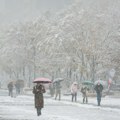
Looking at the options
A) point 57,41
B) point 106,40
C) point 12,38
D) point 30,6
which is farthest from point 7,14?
point 106,40

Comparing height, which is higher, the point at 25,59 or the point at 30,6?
the point at 30,6

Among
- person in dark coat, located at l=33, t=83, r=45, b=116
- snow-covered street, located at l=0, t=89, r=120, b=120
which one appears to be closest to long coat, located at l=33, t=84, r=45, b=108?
person in dark coat, located at l=33, t=83, r=45, b=116

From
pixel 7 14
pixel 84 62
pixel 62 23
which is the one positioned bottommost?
pixel 84 62

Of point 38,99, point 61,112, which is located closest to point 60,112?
point 61,112

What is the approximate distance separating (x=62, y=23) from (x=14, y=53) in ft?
66.4

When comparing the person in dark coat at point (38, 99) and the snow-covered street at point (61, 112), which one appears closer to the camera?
the snow-covered street at point (61, 112)

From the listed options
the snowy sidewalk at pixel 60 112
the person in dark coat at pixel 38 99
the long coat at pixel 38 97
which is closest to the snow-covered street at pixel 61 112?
the snowy sidewalk at pixel 60 112

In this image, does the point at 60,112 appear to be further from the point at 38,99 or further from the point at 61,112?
the point at 38,99

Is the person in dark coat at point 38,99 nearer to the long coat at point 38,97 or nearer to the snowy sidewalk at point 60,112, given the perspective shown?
the long coat at point 38,97

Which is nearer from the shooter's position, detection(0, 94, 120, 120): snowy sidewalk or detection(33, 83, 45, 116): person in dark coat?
detection(0, 94, 120, 120): snowy sidewalk

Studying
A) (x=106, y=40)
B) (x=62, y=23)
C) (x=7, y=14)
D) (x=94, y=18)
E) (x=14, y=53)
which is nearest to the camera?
(x=106, y=40)

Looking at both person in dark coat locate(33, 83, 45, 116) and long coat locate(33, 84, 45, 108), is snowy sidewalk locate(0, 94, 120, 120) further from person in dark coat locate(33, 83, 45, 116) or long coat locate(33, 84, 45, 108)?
long coat locate(33, 84, 45, 108)

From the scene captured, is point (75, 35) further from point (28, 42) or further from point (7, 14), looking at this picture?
point (7, 14)

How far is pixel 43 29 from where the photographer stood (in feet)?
273
